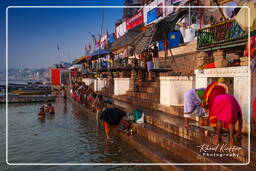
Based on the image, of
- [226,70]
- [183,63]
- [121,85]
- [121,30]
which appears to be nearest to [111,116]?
[226,70]

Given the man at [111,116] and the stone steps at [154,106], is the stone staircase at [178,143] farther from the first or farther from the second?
the man at [111,116]

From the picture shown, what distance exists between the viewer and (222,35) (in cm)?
729

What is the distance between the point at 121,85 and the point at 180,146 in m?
10.6

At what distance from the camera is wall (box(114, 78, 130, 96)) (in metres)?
15.6

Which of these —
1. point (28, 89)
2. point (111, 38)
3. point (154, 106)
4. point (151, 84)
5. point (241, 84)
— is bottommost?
point (28, 89)

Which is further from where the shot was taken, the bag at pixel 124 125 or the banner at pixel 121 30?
the banner at pixel 121 30

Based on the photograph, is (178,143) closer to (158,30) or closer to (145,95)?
(145,95)

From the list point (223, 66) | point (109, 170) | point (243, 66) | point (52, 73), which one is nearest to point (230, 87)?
point (223, 66)

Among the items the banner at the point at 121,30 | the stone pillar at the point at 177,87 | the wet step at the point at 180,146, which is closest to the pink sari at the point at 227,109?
the wet step at the point at 180,146

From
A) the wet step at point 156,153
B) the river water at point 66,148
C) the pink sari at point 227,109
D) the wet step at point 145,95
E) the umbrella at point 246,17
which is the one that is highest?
the umbrella at point 246,17

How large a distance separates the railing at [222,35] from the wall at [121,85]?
7.94 meters

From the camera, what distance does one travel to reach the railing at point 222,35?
6.65 metres

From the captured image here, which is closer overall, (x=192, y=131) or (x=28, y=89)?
(x=192, y=131)

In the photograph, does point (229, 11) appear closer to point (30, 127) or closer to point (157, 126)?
point (157, 126)
